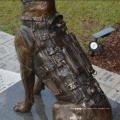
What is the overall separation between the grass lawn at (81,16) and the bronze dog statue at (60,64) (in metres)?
4.40

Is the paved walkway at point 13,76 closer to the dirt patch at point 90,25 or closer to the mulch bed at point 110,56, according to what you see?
the mulch bed at point 110,56

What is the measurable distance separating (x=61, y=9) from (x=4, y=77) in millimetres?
5806

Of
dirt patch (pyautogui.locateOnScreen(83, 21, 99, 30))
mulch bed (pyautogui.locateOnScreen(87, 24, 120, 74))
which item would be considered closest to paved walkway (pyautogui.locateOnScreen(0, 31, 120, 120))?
mulch bed (pyautogui.locateOnScreen(87, 24, 120, 74))

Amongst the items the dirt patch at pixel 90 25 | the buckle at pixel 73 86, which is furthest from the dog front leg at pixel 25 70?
the dirt patch at pixel 90 25

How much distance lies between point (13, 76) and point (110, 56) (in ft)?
10.2

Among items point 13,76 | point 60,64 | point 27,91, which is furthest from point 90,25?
point 60,64

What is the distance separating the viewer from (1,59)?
6586 mm

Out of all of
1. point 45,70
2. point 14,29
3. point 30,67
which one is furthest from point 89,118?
point 14,29

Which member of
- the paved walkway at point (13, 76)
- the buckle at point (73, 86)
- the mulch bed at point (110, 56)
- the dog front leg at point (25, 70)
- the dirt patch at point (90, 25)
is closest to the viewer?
the buckle at point (73, 86)

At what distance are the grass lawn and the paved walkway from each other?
3.27 ft

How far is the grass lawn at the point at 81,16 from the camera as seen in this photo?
8.25m

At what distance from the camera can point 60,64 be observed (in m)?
2.73

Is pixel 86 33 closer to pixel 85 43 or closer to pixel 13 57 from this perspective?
pixel 85 43

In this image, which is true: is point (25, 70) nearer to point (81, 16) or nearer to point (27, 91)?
point (27, 91)
